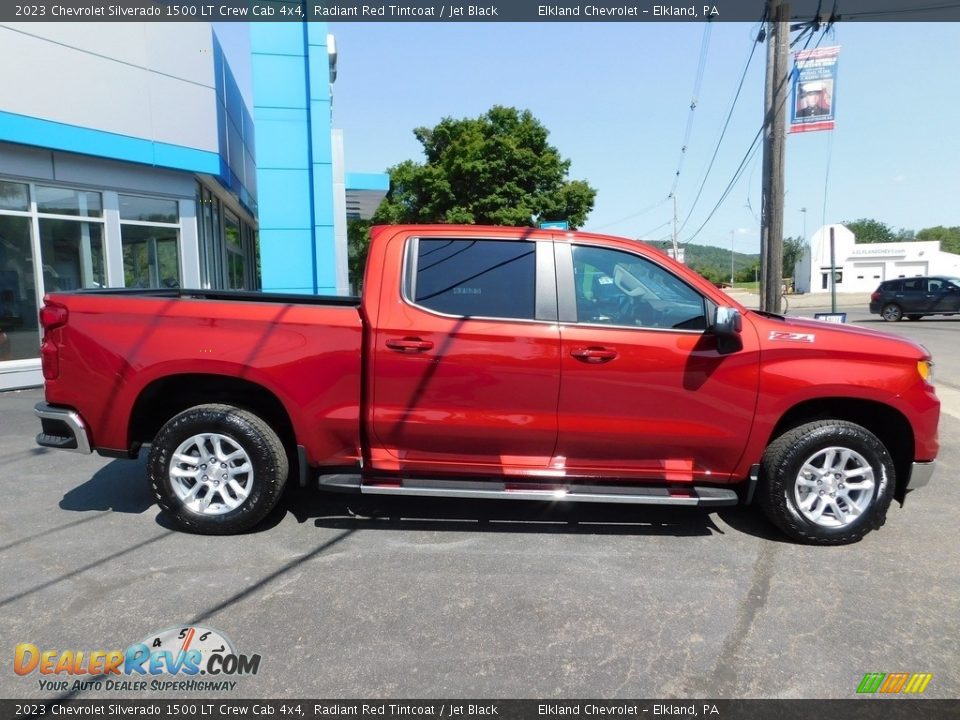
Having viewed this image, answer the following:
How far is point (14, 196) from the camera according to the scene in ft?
31.5

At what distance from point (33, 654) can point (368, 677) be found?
4.87 ft

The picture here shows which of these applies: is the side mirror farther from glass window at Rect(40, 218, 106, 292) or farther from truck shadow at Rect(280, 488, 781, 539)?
glass window at Rect(40, 218, 106, 292)

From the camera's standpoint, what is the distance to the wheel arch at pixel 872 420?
414cm

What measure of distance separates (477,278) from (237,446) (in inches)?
72.3

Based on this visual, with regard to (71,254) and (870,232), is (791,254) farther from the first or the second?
(71,254)

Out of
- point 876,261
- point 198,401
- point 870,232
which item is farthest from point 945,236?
point 198,401

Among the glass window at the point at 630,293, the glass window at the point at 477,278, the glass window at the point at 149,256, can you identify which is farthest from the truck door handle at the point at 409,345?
the glass window at the point at 149,256

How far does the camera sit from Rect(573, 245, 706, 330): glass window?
406 cm

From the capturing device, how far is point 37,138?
938cm

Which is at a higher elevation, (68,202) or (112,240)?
(68,202)

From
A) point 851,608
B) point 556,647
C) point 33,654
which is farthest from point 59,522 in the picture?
point 851,608

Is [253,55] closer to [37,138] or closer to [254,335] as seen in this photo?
[37,138]

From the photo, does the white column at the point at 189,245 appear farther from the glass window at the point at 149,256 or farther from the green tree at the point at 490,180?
the green tree at the point at 490,180

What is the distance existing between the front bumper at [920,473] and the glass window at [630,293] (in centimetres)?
159
